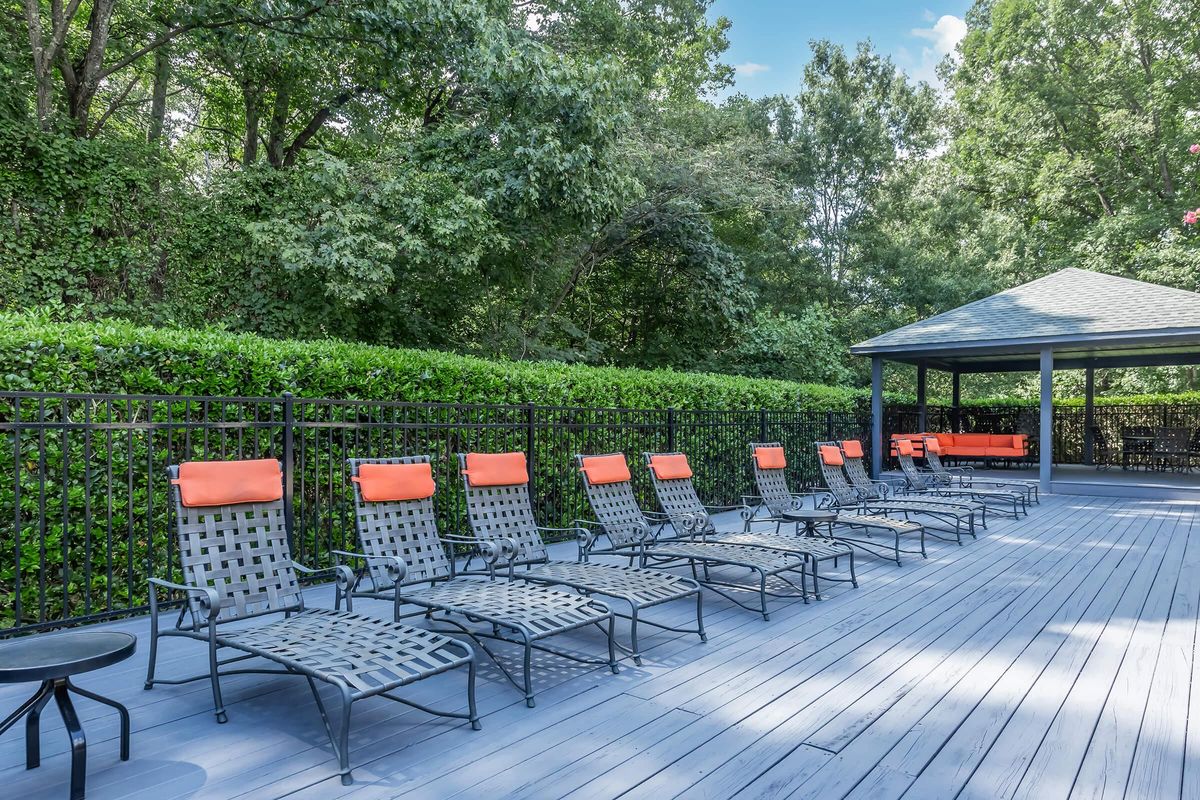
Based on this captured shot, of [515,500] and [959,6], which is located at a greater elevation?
[959,6]

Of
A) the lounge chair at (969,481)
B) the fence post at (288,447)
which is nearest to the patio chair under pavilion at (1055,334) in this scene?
the lounge chair at (969,481)

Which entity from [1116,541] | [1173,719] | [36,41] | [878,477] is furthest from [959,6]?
[1173,719]

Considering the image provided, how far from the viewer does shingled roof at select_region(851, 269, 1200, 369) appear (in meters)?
11.7

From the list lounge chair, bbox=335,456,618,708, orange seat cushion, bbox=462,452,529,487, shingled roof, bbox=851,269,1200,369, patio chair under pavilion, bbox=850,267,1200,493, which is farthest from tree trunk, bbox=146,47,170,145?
patio chair under pavilion, bbox=850,267,1200,493

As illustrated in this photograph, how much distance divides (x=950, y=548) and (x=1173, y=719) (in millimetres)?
4389

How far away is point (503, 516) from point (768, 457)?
12.1 ft

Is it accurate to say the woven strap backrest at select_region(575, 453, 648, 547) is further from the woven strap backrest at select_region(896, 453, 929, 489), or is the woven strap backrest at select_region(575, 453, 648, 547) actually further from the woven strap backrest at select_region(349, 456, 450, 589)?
the woven strap backrest at select_region(896, 453, 929, 489)

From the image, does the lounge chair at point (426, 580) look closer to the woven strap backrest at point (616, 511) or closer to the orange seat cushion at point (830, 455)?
the woven strap backrest at point (616, 511)

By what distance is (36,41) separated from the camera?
952 cm

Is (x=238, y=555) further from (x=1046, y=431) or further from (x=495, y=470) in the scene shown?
(x=1046, y=431)

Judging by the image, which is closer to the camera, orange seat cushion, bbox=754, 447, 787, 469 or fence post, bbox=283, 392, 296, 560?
fence post, bbox=283, 392, 296, 560

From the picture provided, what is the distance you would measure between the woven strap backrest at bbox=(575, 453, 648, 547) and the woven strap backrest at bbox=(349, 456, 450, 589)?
1.57 metres

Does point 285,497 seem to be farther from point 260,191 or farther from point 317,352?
point 260,191

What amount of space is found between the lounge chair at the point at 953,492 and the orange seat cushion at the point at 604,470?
18.1 feet
